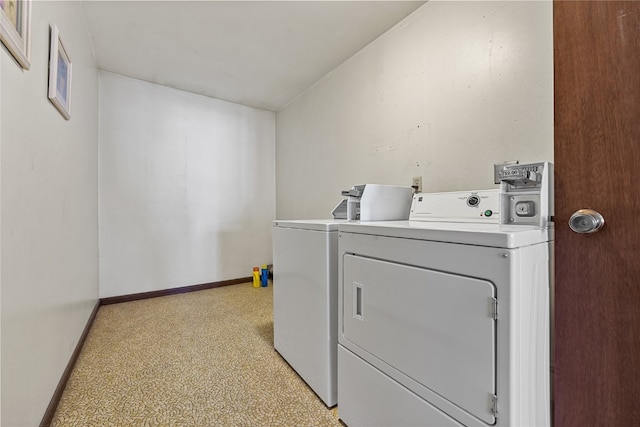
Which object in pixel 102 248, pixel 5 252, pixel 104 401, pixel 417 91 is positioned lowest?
pixel 104 401

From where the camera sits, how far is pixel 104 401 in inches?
→ 58.9

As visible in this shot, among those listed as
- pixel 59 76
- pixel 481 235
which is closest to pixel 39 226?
pixel 59 76

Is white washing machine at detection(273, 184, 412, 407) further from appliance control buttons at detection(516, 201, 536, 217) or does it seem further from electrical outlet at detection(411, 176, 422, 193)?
appliance control buttons at detection(516, 201, 536, 217)

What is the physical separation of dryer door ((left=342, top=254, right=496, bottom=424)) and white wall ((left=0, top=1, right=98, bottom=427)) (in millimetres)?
1261

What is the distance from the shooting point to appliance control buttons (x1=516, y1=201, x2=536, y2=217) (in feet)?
3.40

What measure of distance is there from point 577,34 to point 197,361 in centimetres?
252

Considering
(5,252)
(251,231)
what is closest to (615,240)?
(5,252)

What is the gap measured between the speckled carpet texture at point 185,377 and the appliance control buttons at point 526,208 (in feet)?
4.16

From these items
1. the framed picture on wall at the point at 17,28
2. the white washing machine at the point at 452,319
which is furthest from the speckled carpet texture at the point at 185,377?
the framed picture on wall at the point at 17,28

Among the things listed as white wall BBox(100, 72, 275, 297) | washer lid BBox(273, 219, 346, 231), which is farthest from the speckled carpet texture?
washer lid BBox(273, 219, 346, 231)

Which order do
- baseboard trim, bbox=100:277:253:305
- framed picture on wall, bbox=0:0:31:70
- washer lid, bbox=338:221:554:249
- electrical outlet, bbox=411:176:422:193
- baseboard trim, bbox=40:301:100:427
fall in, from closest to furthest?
washer lid, bbox=338:221:554:249 < framed picture on wall, bbox=0:0:31:70 < baseboard trim, bbox=40:301:100:427 < electrical outlet, bbox=411:176:422:193 < baseboard trim, bbox=100:277:253:305

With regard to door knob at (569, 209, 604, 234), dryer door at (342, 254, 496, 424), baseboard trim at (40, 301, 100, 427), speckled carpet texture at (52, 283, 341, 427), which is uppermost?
door knob at (569, 209, 604, 234)

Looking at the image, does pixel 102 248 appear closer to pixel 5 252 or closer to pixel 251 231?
pixel 251 231

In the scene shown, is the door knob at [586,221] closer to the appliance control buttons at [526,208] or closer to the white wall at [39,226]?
the appliance control buttons at [526,208]
